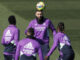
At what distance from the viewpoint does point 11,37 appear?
10.5 metres

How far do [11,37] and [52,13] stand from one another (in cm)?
1074

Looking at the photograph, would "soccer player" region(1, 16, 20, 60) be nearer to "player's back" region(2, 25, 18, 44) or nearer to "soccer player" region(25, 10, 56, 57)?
"player's back" region(2, 25, 18, 44)

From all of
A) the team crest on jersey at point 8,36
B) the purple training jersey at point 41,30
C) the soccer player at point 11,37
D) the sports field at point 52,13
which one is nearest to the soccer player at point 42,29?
the purple training jersey at point 41,30

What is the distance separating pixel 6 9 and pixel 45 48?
10218 millimetres

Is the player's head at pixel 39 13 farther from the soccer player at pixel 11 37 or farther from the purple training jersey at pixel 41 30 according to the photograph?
the soccer player at pixel 11 37

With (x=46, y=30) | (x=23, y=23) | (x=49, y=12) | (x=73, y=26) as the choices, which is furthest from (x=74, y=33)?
(x=46, y=30)

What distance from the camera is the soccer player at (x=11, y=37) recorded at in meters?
10.4

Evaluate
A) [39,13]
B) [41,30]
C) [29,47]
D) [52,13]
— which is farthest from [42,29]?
[52,13]

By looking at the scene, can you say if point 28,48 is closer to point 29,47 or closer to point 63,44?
point 29,47

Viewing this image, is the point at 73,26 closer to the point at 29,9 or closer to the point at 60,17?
the point at 60,17

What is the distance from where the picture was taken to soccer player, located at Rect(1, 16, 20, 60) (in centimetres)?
1043

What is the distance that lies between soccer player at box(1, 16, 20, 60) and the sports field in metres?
5.34

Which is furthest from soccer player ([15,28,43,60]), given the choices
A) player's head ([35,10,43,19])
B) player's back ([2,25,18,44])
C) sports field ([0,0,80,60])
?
sports field ([0,0,80,60])

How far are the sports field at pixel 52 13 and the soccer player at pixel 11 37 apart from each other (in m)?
5.34
